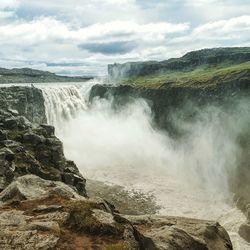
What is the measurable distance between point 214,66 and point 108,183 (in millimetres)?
134333

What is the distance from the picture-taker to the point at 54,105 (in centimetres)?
9750

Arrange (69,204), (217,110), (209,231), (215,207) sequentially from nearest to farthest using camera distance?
(209,231), (69,204), (215,207), (217,110)

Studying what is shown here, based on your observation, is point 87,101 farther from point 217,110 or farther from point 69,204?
point 69,204

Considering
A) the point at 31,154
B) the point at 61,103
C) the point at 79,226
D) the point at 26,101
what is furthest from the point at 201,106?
the point at 79,226

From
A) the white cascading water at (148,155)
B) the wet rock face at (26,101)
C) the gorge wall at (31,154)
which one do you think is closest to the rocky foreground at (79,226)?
the gorge wall at (31,154)

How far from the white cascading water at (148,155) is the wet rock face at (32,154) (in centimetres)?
1505

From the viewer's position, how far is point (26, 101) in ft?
306

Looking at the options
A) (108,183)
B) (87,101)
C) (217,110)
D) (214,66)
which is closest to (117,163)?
(108,183)

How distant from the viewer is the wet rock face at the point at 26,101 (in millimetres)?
89688

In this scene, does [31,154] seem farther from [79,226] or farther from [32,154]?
[79,226]

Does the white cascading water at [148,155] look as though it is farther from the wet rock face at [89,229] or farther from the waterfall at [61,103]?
the wet rock face at [89,229]

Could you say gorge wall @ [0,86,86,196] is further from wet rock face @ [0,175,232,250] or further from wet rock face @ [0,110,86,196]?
wet rock face @ [0,175,232,250]

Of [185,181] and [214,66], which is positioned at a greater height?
[214,66]

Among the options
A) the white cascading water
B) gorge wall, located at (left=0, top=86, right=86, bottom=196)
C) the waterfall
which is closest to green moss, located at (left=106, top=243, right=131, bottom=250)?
gorge wall, located at (left=0, top=86, right=86, bottom=196)
